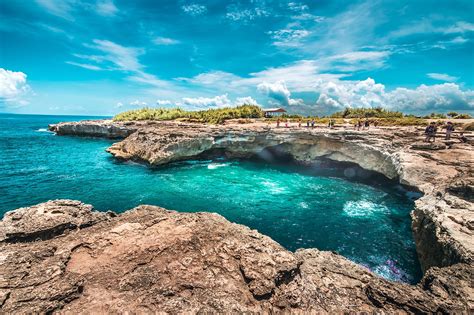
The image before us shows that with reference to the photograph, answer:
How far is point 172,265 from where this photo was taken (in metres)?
7.49

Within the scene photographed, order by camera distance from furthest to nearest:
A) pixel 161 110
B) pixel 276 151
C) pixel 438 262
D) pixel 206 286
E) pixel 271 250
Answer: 1. pixel 161 110
2. pixel 276 151
3. pixel 438 262
4. pixel 271 250
5. pixel 206 286

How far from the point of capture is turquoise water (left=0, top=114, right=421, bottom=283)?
18.0 meters

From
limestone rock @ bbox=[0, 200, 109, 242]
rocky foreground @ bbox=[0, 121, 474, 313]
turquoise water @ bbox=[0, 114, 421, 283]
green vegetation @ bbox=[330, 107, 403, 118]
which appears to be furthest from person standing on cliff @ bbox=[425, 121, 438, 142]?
green vegetation @ bbox=[330, 107, 403, 118]

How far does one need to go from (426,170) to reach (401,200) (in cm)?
632

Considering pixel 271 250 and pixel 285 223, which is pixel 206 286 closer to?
pixel 271 250

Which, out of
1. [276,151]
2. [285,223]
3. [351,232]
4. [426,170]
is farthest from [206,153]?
[426,170]

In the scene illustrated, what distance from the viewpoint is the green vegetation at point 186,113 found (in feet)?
216

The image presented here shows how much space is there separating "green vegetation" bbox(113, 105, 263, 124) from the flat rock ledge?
5609cm

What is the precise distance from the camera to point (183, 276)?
713 centimetres

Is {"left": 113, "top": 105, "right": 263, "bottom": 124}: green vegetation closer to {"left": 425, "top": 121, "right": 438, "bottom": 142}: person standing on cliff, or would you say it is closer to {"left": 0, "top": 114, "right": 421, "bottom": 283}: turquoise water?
{"left": 0, "top": 114, "right": 421, "bottom": 283}: turquoise water

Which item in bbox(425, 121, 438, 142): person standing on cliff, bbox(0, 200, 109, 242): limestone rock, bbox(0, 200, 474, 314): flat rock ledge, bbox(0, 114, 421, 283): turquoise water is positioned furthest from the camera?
bbox(425, 121, 438, 142): person standing on cliff

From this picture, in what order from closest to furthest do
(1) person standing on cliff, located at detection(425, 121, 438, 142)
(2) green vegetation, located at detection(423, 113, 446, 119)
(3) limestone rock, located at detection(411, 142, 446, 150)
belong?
1. (3) limestone rock, located at detection(411, 142, 446, 150)
2. (1) person standing on cliff, located at detection(425, 121, 438, 142)
3. (2) green vegetation, located at detection(423, 113, 446, 119)

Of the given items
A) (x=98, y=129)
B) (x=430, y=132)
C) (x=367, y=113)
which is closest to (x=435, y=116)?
(x=367, y=113)

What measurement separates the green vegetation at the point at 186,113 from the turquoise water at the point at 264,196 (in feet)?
91.2
